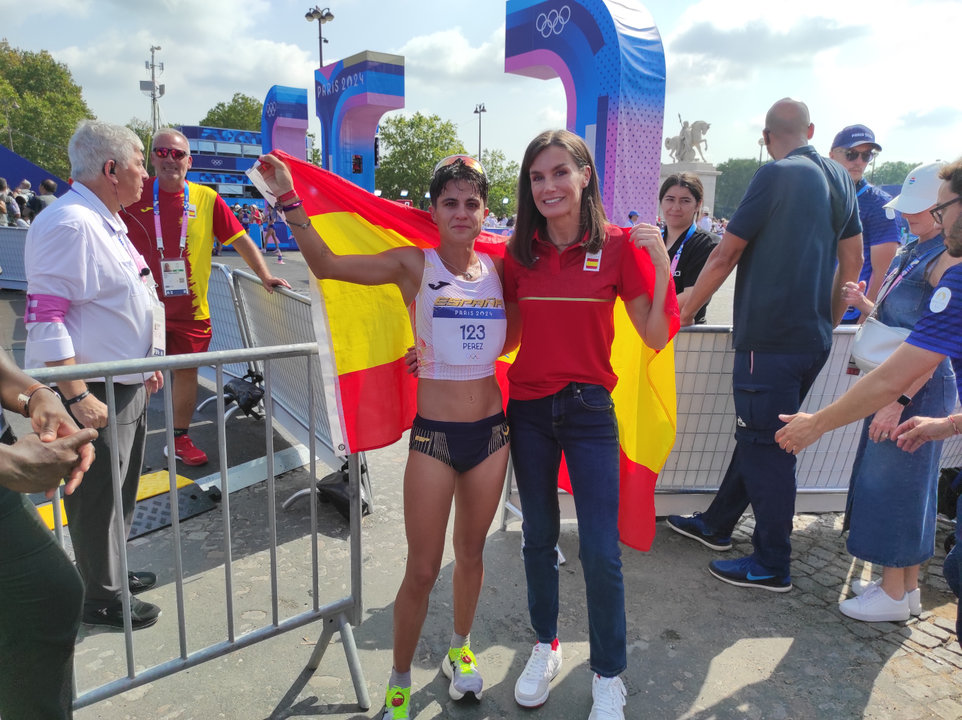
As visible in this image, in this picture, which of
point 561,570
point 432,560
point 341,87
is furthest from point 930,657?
point 341,87

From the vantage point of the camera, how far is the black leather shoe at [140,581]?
327cm

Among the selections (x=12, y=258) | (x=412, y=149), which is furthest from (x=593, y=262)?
(x=412, y=149)

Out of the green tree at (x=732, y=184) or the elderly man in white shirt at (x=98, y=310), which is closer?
the elderly man in white shirt at (x=98, y=310)

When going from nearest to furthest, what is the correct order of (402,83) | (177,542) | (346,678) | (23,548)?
(23,548) < (177,542) < (346,678) < (402,83)

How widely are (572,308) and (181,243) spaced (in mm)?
3333

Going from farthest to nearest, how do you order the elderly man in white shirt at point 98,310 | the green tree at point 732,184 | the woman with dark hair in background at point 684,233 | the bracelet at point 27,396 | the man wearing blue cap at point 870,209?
the green tree at point 732,184, the man wearing blue cap at point 870,209, the woman with dark hair in background at point 684,233, the elderly man in white shirt at point 98,310, the bracelet at point 27,396

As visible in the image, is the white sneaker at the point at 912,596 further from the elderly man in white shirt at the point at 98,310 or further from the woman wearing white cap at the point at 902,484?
the elderly man in white shirt at the point at 98,310

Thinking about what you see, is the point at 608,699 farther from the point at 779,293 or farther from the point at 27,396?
the point at 27,396

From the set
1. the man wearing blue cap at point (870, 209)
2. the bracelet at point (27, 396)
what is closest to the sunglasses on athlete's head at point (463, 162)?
the bracelet at point (27, 396)

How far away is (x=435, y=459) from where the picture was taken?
2.35 m

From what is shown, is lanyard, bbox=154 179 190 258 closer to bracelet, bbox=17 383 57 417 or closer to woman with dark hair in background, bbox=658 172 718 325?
bracelet, bbox=17 383 57 417

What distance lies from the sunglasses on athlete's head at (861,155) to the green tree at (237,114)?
258 ft

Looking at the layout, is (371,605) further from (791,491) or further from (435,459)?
(791,491)

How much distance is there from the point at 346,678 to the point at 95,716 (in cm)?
94
